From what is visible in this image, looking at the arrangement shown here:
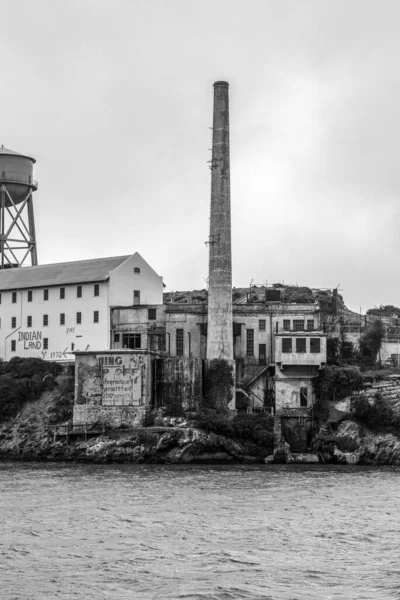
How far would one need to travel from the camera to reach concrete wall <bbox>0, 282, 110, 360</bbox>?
7606cm

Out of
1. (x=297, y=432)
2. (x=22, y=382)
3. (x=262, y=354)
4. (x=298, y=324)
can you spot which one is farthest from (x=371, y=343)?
(x=22, y=382)

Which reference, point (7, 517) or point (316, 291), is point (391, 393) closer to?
point (316, 291)

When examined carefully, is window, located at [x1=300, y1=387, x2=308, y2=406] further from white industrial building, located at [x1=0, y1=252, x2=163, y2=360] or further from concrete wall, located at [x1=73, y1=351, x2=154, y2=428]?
white industrial building, located at [x1=0, y1=252, x2=163, y2=360]

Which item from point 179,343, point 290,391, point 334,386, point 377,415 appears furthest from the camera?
point 179,343

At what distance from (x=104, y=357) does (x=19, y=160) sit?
23.7 metres

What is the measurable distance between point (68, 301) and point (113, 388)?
35.1 feet

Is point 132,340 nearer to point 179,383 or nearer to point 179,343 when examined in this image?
point 179,343

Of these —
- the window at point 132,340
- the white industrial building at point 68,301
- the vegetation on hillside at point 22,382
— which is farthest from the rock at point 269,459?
the vegetation on hillside at point 22,382

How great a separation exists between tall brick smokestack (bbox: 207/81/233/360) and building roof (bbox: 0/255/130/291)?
25.4ft

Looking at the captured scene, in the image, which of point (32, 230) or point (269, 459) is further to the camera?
point (32, 230)

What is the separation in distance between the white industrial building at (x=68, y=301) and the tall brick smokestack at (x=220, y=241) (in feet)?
21.9

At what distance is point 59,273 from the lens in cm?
8019

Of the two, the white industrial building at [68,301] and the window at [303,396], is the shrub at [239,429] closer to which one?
the window at [303,396]

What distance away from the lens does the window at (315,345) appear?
2808 inches
